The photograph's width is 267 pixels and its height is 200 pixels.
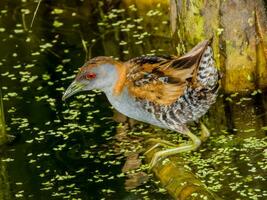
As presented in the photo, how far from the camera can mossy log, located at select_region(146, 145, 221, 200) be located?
7.61 metres

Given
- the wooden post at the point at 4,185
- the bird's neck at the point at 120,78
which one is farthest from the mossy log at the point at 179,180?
the wooden post at the point at 4,185

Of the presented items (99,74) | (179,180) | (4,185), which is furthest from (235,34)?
(4,185)

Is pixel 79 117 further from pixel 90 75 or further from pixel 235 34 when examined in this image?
pixel 235 34

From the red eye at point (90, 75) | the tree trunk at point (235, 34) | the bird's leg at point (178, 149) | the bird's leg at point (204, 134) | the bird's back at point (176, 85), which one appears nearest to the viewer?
the bird's back at point (176, 85)

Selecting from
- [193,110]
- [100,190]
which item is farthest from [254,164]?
[100,190]

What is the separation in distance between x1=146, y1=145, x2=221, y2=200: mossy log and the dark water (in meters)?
0.09

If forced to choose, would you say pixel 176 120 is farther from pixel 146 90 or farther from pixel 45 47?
pixel 45 47

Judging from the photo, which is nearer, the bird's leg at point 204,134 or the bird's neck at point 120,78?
the bird's neck at point 120,78

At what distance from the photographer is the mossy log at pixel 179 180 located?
25.0 ft

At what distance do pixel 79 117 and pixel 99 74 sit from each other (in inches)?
45.9

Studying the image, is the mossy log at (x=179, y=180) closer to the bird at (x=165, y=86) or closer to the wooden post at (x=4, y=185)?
the bird at (x=165, y=86)

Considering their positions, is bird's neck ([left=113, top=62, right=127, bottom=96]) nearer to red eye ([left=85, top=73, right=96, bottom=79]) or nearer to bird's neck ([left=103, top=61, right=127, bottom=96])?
bird's neck ([left=103, top=61, right=127, bottom=96])

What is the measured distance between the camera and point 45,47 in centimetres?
1138

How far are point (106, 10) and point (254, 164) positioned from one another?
4540mm
